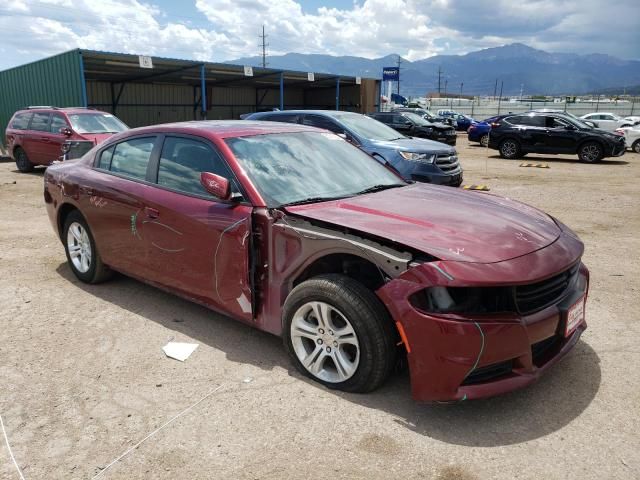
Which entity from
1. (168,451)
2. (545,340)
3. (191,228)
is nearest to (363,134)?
(191,228)

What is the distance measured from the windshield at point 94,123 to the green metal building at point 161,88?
21.8 ft

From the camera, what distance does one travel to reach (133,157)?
14.6 feet

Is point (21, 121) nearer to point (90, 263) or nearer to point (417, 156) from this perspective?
point (417, 156)

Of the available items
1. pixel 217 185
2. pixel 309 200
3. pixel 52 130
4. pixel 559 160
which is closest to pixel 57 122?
pixel 52 130

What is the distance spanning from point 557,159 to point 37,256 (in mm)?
17575

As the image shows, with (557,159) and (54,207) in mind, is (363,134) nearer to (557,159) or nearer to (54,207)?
(54,207)

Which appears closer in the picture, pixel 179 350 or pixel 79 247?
pixel 179 350

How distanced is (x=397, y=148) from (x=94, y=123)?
23.9ft

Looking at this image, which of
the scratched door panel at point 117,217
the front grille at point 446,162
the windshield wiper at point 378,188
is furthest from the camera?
the front grille at point 446,162

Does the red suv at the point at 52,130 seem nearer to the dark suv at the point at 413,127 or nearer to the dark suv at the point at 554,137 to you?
the dark suv at the point at 413,127

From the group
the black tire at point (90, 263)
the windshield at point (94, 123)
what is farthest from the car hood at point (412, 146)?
the windshield at point (94, 123)

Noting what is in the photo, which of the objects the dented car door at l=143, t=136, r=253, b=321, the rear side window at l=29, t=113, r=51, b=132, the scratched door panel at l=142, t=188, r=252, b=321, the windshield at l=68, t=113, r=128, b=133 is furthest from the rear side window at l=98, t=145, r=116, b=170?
the rear side window at l=29, t=113, r=51, b=132

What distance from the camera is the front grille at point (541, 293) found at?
109 inches

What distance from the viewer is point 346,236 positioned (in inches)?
119
